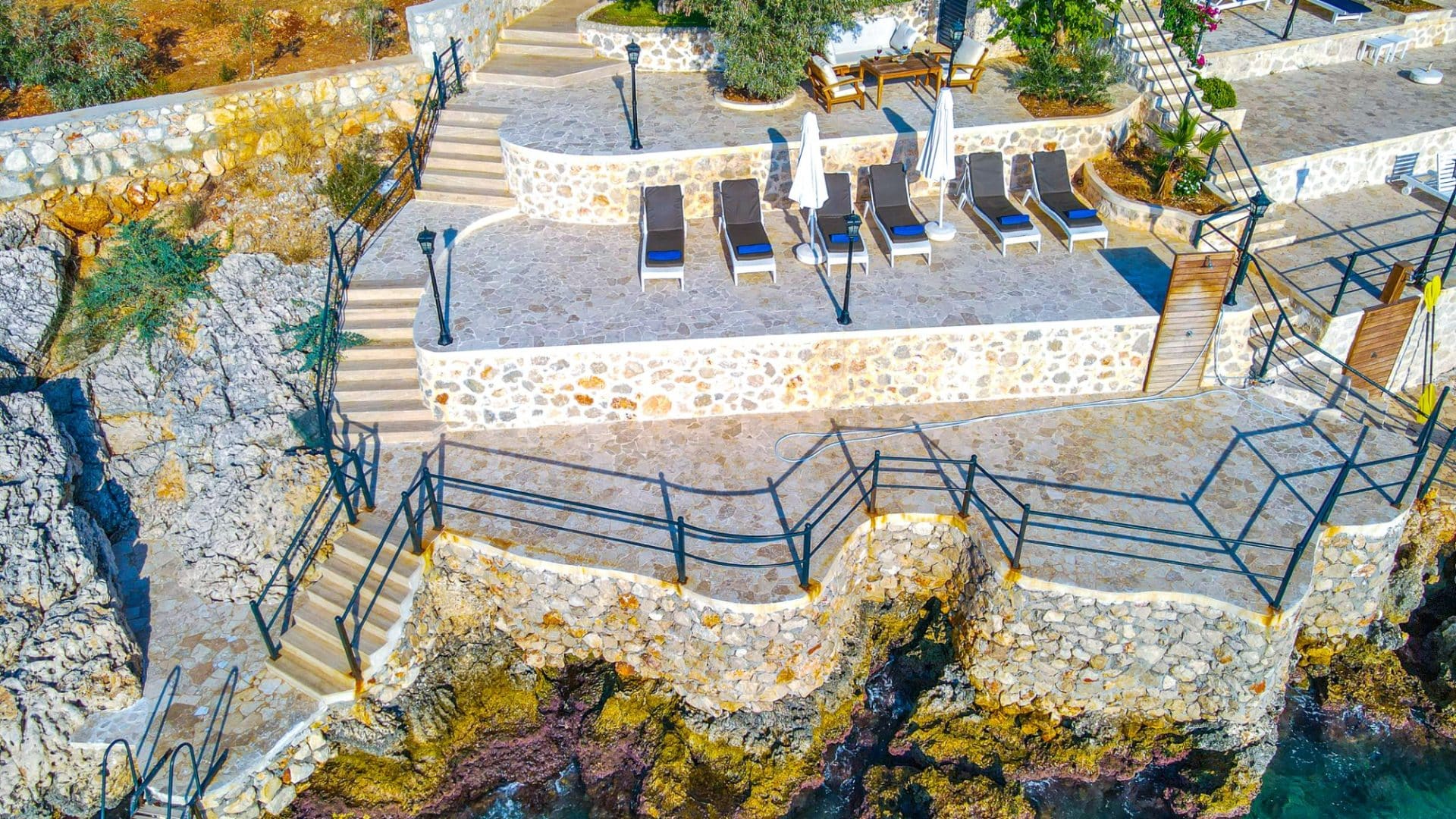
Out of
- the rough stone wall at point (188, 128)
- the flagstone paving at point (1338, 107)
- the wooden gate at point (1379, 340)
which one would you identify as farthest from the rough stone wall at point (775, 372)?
the rough stone wall at point (188, 128)

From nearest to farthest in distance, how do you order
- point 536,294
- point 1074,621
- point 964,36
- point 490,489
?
point 1074,621, point 490,489, point 536,294, point 964,36

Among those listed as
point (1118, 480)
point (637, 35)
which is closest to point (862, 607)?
point (1118, 480)

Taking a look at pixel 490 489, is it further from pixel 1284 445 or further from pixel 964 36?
pixel 964 36

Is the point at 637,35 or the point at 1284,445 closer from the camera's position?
the point at 1284,445

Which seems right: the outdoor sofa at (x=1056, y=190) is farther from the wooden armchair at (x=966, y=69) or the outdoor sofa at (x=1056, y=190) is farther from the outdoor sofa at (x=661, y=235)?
the outdoor sofa at (x=661, y=235)

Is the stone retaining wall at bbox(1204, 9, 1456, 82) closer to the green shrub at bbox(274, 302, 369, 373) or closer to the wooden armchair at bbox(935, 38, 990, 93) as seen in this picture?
the wooden armchair at bbox(935, 38, 990, 93)

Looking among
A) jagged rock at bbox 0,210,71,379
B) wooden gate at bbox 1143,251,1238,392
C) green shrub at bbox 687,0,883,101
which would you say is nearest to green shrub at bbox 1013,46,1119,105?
green shrub at bbox 687,0,883,101
